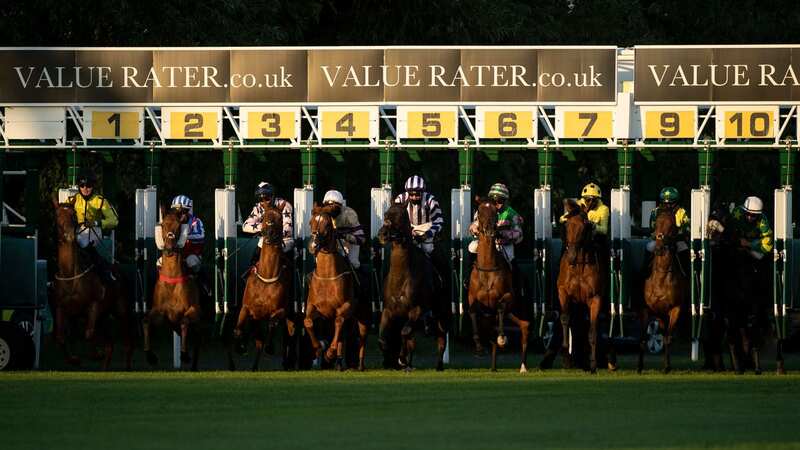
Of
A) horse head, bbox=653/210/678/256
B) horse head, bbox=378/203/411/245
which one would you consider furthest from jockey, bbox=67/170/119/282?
horse head, bbox=653/210/678/256

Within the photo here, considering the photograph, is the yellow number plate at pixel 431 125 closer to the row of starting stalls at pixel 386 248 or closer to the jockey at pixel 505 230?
the row of starting stalls at pixel 386 248

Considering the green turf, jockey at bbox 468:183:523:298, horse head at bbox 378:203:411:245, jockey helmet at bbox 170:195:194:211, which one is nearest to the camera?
the green turf

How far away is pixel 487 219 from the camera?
22.7 metres

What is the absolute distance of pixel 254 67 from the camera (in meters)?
25.1

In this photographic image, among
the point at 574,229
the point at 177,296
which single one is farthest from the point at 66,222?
the point at 574,229

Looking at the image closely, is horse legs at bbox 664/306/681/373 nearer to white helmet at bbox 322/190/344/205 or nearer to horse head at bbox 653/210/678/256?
horse head at bbox 653/210/678/256

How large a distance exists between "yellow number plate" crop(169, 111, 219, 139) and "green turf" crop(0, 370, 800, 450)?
3.95 meters

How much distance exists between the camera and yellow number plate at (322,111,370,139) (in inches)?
980

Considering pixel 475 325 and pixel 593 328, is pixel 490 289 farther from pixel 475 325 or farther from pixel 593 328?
pixel 593 328

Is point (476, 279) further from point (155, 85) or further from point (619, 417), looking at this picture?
point (619, 417)

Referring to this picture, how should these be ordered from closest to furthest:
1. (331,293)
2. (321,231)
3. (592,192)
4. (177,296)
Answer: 1. (321,231)
2. (331,293)
3. (177,296)
4. (592,192)

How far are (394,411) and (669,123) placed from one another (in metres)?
8.57

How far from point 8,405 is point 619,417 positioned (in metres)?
5.02

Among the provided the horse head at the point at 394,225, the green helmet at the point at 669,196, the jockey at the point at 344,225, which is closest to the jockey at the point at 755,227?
the green helmet at the point at 669,196
